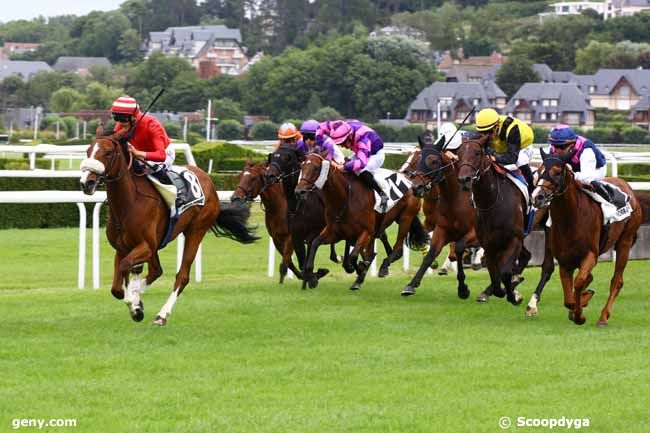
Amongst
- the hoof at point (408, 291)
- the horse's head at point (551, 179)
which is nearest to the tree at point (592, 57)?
the hoof at point (408, 291)

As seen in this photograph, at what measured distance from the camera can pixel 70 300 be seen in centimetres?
980

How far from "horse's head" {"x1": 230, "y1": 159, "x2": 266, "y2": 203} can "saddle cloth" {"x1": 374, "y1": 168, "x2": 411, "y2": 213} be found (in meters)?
0.88

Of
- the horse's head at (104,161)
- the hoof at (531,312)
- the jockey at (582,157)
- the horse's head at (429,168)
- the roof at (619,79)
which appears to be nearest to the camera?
the horse's head at (104,161)

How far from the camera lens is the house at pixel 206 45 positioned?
162875mm

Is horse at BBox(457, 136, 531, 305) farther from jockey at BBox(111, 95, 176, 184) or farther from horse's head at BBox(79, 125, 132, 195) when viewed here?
horse's head at BBox(79, 125, 132, 195)

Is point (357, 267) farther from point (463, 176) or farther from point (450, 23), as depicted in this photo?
point (450, 23)

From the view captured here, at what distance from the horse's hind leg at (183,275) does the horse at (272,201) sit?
1696mm

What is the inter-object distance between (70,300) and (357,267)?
2.30 meters

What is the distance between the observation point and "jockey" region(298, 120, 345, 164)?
10984 millimetres

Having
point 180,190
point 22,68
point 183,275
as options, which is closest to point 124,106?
point 180,190

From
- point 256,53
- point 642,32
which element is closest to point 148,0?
point 256,53

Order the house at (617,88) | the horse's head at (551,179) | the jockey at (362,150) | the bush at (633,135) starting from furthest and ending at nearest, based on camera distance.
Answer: the house at (617,88), the bush at (633,135), the jockey at (362,150), the horse's head at (551,179)

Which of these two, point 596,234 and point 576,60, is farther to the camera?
point 576,60

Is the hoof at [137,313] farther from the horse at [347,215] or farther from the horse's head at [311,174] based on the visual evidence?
the horse at [347,215]
